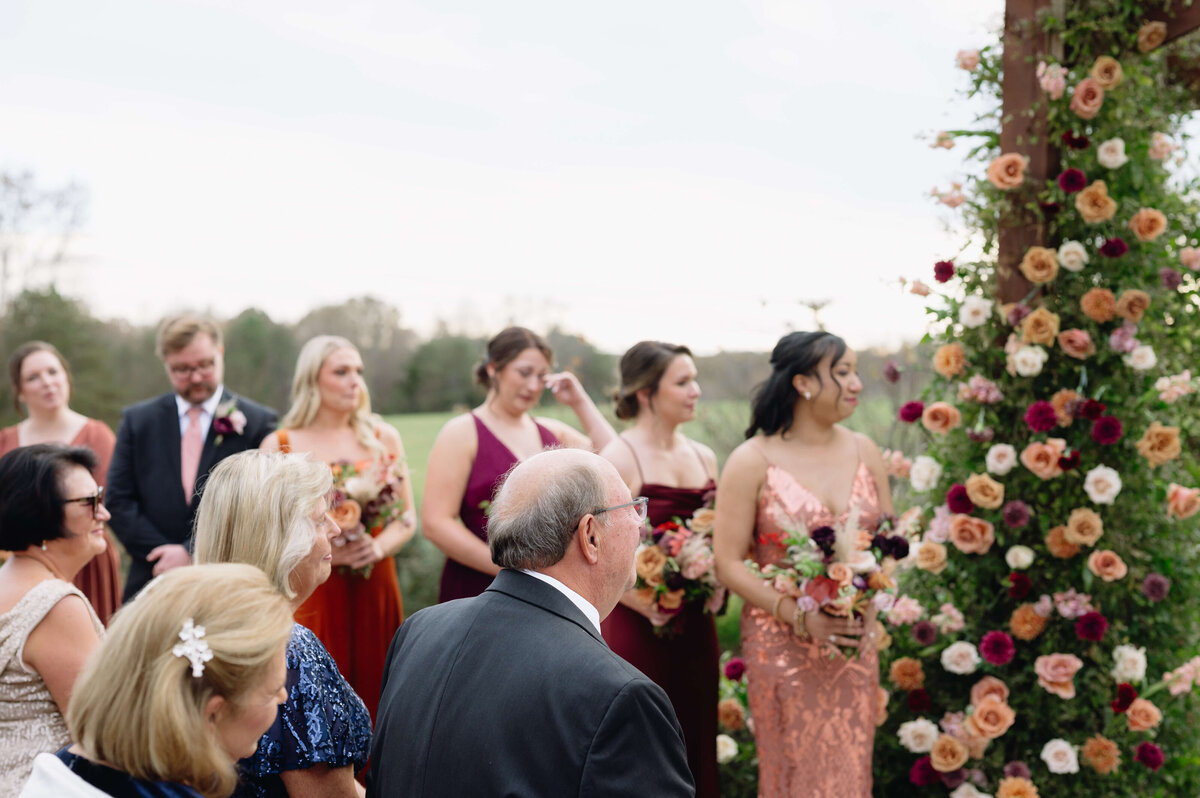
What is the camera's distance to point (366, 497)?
4625mm

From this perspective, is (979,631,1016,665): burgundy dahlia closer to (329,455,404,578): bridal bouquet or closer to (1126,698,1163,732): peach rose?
(1126,698,1163,732): peach rose

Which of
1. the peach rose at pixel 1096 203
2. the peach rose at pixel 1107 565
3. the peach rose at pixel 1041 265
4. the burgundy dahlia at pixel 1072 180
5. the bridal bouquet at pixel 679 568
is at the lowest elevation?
the bridal bouquet at pixel 679 568

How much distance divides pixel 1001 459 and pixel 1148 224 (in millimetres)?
1285

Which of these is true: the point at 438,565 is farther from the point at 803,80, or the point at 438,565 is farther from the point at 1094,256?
the point at 1094,256

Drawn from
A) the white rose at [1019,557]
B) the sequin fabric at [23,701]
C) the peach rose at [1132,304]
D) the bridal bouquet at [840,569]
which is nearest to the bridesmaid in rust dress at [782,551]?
the bridal bouquet at [840,569]

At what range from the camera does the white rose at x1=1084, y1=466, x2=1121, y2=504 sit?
14.3 feet

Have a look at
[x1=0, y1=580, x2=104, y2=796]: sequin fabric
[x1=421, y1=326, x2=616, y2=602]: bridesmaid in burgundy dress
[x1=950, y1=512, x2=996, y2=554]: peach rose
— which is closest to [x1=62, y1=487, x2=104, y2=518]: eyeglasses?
[x1=0, y1=580, x2=104, y2=796]: sequin fabric

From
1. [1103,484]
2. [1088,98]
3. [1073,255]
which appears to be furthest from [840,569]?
[1088,98]

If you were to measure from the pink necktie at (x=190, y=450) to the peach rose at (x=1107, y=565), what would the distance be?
4626mm

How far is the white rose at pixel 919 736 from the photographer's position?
15.1 ft

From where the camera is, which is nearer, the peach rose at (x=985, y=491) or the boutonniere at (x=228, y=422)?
the peach rose at (x=985, y=491)

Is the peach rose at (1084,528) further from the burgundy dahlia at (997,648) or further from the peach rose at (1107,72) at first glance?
the peach rose at (1107,72)

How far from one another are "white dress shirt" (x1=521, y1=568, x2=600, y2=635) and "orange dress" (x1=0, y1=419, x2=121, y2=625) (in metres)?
3.91

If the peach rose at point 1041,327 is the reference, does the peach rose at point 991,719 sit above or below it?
below
